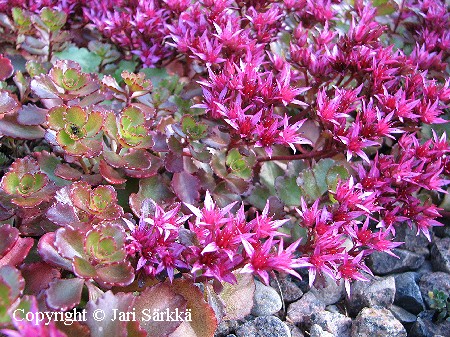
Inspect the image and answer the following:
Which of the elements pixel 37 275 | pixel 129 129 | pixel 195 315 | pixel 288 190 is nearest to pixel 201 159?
pixel 129 129

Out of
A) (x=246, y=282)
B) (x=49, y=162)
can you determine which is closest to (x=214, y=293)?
(x=246, y=282)

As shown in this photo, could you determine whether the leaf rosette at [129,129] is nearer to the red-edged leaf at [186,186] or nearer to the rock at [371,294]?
the red-edged leaf at [186,186]

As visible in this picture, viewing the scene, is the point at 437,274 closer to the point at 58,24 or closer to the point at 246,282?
the point at 246,282

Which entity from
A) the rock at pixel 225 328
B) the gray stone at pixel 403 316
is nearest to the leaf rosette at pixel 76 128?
the rock at pixel 225 328

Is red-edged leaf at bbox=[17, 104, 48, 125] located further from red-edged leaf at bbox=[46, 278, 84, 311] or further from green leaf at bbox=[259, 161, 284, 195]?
green leaf at bbox=[259, 161, 284, 195]

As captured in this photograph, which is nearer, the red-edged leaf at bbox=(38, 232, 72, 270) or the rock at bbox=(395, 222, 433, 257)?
the red-edged leaf at bbox=(38, 232, 72, 270)

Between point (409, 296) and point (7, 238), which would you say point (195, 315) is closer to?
point (7, 238)

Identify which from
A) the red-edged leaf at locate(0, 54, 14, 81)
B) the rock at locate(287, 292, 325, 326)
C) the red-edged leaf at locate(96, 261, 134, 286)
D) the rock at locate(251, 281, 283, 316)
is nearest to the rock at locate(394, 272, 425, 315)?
the rock at locate(287, 292, 325, 326)
